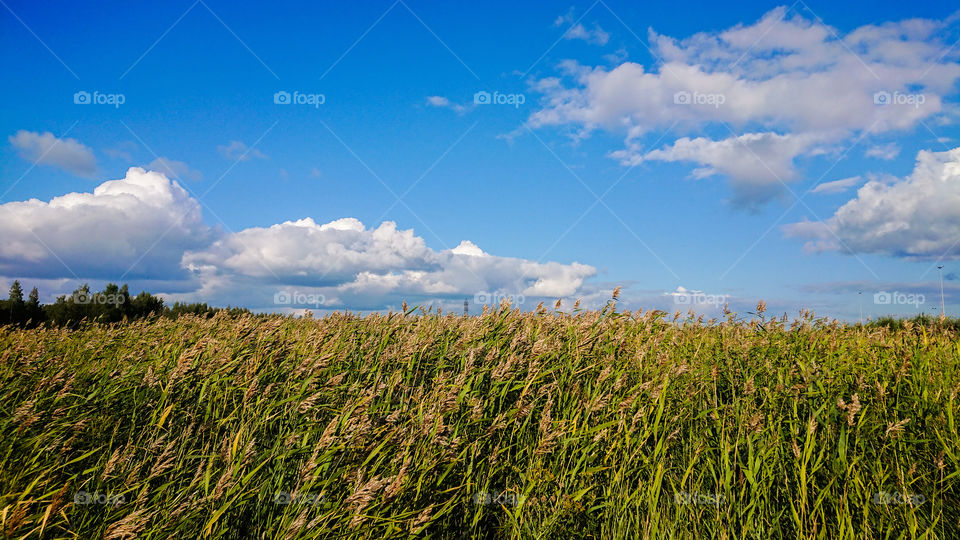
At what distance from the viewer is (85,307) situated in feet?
100

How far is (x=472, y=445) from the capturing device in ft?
16.4

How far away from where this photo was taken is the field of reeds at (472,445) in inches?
154

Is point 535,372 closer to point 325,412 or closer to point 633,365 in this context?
point 633,365

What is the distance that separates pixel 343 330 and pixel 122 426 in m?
3.38

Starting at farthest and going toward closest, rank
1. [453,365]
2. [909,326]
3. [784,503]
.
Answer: [909,326] → [453,365] → [784,503]

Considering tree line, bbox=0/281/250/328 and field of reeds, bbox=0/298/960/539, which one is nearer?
field of reeds, bbox=0/298/960/539

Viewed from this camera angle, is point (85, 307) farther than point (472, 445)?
Yes

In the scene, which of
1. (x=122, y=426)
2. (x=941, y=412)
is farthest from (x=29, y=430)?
(x=941, y=412)

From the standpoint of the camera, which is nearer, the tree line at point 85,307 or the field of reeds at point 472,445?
the field of reeds at point 472,445

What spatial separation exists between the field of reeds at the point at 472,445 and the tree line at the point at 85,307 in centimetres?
2337

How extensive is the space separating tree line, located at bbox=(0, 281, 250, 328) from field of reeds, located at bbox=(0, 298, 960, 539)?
76.7ft

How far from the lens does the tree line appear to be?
88.4 ft

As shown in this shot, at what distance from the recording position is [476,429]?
5.29 metres

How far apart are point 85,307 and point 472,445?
114 feet
